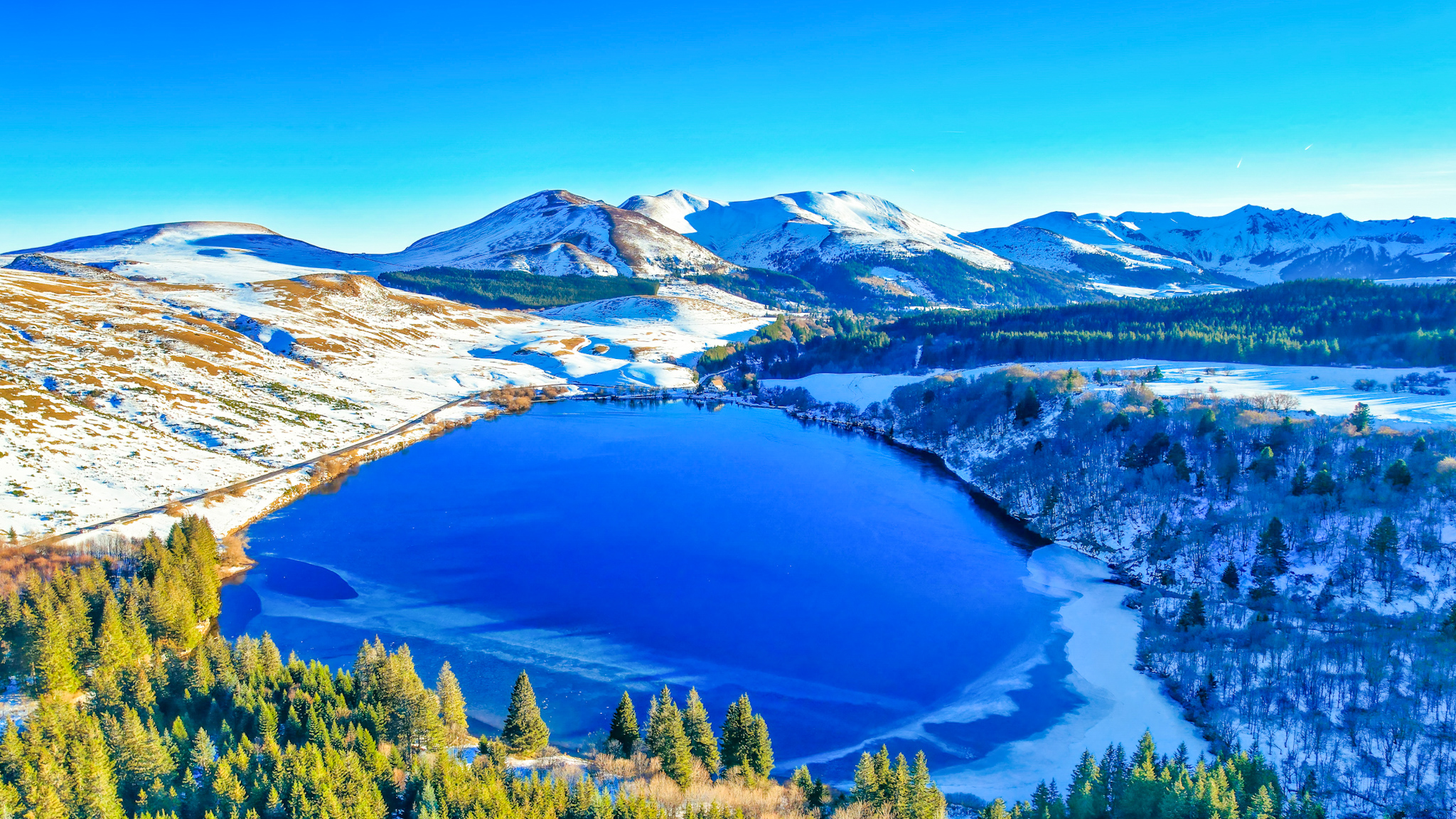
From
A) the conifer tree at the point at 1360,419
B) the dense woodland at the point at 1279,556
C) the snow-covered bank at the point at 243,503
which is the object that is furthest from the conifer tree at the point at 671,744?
the conifer tree at the point at 1360,419

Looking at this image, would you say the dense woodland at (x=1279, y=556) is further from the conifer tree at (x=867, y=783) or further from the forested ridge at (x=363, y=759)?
the conifer tree at (x=867, y=783)

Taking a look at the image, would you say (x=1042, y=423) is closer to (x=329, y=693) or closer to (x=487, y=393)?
(x=329, y=693)

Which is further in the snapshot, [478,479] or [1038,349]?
[1038,349]

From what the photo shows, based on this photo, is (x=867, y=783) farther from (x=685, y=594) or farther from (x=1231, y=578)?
(x=1231, y=578)

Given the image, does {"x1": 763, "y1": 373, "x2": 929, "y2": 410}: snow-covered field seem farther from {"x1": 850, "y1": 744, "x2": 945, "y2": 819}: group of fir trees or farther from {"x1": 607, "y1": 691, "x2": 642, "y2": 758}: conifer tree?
{"x1": 850, "y1": 744, "x2": 945, "y2": 819}: group of fir trees

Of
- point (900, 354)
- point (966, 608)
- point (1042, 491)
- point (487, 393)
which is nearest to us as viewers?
point (966, 608)

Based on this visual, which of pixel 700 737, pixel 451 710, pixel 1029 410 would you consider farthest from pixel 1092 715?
pixel 1029 410

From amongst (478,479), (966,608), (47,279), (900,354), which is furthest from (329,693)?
(47,279)
